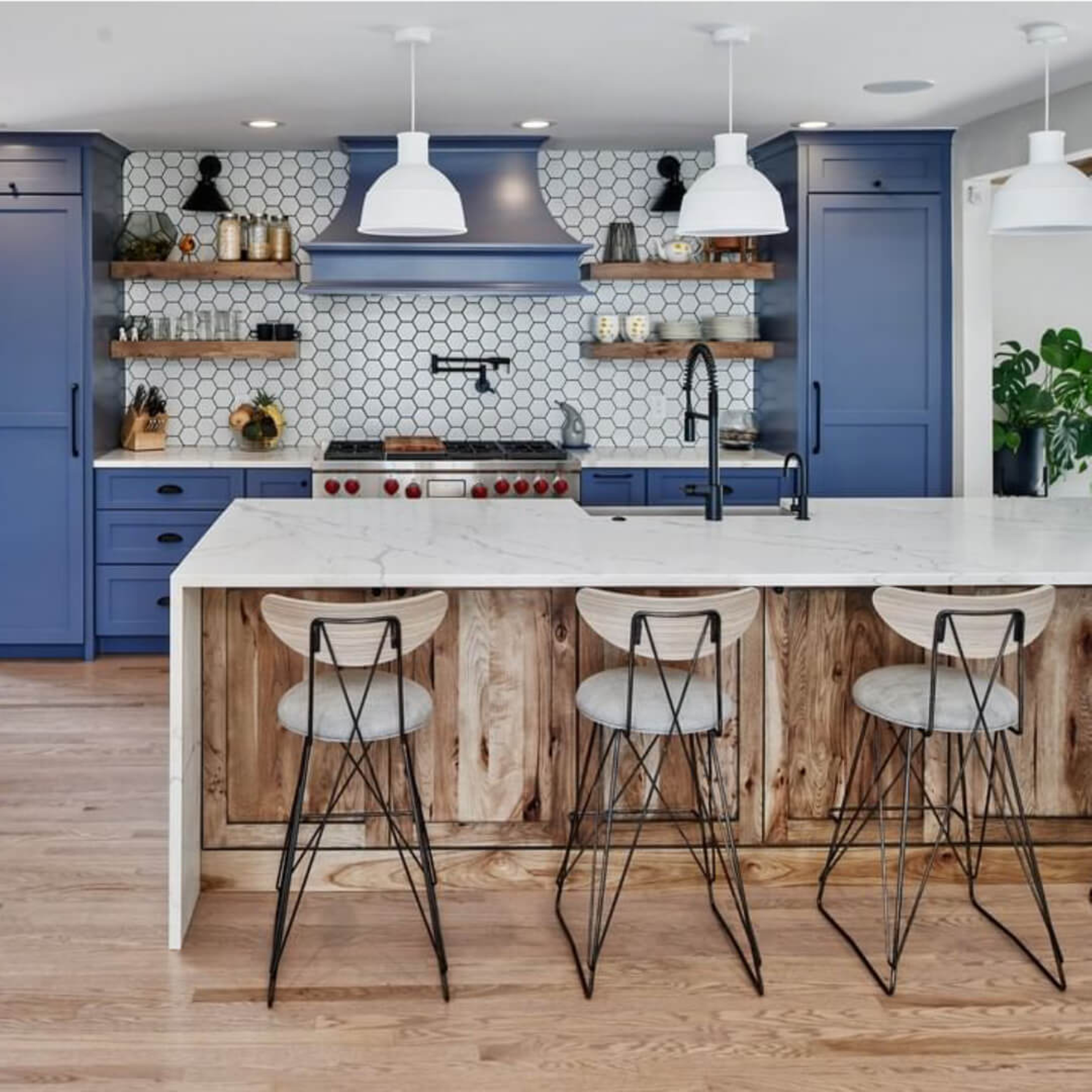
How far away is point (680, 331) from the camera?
6480 mm

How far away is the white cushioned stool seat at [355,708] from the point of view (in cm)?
306

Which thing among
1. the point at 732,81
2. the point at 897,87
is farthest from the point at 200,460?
the point at 897,87

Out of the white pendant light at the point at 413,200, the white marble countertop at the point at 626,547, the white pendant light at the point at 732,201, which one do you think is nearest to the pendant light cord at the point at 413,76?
the white pendant light at the point at 413,200

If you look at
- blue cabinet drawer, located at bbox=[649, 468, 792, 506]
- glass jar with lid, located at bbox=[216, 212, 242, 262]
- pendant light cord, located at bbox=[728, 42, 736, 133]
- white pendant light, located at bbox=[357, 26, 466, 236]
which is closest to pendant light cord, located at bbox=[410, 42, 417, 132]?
white pendant light, located at bbox=[357, 26, 466, 236]

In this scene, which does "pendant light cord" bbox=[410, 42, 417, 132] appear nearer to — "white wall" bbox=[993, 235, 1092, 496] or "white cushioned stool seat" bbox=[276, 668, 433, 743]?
"white cushioned stool seat" bbox=[276, 668, 433, 743]

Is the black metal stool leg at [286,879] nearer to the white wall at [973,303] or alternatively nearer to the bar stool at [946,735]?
the bar stool at [946,735]

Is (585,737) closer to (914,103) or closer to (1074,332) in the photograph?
(914,103)

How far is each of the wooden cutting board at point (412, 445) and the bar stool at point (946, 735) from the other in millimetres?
3120

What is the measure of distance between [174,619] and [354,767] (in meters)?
0.58

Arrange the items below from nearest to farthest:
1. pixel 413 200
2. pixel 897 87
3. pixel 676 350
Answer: pixel 413 200 < pixel 897 87 < pixel 676 350

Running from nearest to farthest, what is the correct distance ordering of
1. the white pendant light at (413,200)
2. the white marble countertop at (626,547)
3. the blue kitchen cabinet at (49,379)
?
the white marble countertop at (626,547) < the white pendant light at (413,200) < the blue kitchen cabinet at (49,379)

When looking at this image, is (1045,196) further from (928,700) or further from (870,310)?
(870,310)

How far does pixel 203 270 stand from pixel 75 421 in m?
0.87

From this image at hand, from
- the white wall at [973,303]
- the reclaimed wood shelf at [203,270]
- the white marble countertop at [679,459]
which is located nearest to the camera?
the white wall at [973,303]
